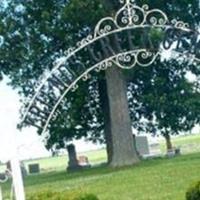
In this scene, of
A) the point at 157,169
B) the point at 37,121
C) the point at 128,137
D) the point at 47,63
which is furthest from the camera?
the point at 47,63

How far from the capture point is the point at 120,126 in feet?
93.8

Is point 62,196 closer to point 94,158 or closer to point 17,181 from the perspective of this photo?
point 17,181

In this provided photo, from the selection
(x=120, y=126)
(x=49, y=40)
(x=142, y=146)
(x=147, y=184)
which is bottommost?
(x=147, y=184)

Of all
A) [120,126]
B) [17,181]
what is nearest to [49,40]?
[120,126]

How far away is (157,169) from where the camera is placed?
75.7 feet

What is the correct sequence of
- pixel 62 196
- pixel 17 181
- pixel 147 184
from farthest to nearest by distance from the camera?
pixel 147 184 < pixel 62 196 < pixel 17 181

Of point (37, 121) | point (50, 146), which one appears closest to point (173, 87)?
point (50, 146)

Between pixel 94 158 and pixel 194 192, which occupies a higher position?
pixel 94 158

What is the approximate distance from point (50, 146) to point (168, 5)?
379 inches

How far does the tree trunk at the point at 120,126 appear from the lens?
28453mm

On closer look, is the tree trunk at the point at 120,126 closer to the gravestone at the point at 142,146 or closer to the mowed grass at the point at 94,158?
the gravestone at the point at 142,146

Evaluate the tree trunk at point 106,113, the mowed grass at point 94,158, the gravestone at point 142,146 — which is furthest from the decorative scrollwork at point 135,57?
the mowed grass at point 94,158

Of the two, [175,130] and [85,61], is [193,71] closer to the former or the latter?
[175,130]

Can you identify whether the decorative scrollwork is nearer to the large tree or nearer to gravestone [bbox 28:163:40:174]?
the large tree
